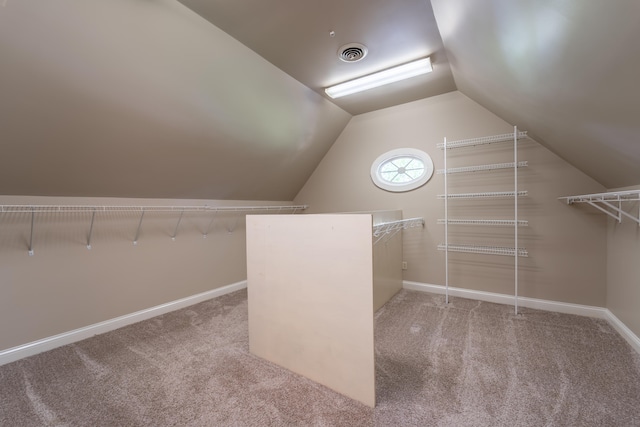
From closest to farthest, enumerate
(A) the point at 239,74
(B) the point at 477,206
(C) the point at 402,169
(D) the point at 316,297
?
(D) the point at 316,297
(A) the point at 239,74
(B) the point at 477,206
(C) the point at 402,169

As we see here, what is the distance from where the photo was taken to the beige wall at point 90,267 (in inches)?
74.1

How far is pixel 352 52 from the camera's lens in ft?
6.79

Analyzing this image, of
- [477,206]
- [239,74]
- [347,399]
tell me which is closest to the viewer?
[347,399]

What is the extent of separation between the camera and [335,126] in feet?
11.6

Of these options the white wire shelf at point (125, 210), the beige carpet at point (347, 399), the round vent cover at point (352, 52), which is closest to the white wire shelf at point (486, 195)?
the beige carpet at point (347, 399)

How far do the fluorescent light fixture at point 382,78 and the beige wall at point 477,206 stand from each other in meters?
0.88

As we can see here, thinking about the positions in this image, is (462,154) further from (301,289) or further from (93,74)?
(93,74)

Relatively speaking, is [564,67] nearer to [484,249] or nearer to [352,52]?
[352,52]

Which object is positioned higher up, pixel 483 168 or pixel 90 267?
pixel 483 168

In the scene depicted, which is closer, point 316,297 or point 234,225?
point 316,297

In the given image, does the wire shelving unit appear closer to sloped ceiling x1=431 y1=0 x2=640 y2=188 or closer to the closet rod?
sloped ceiling x1=431 y1=0 x2=640 y2=188

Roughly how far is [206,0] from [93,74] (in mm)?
811

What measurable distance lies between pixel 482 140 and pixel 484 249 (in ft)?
3.97

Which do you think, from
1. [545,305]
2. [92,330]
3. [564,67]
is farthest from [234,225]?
[545,305]
